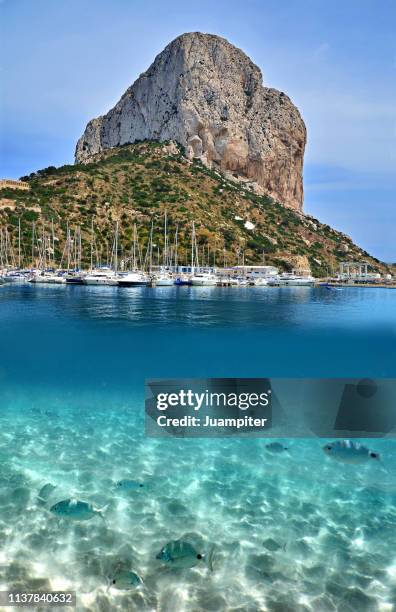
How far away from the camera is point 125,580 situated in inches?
205

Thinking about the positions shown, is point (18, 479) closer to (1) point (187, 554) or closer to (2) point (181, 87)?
(1) point (187, 554)

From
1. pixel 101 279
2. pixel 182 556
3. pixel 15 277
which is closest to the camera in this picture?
pixel 182 556

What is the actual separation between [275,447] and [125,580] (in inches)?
181

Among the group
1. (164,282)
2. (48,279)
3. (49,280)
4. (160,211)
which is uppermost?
(160,211)

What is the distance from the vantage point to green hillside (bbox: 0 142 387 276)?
7119cm

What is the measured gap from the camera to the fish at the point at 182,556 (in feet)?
18.0

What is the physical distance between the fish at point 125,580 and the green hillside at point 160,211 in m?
65.2

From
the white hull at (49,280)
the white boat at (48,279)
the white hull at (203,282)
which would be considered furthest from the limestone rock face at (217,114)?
the white hull at (49,280)

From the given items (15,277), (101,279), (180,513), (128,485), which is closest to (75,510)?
(128,485)

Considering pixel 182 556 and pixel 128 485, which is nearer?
pixel 182 556

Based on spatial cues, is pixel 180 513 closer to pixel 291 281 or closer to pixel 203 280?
pixel 203 280

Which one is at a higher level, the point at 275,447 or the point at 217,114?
the point at 217,114

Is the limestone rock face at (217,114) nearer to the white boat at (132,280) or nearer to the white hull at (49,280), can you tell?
the white boat at (132,280)

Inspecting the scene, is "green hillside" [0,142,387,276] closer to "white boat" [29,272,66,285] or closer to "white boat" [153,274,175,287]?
"white boat" [29,272,66,285]
